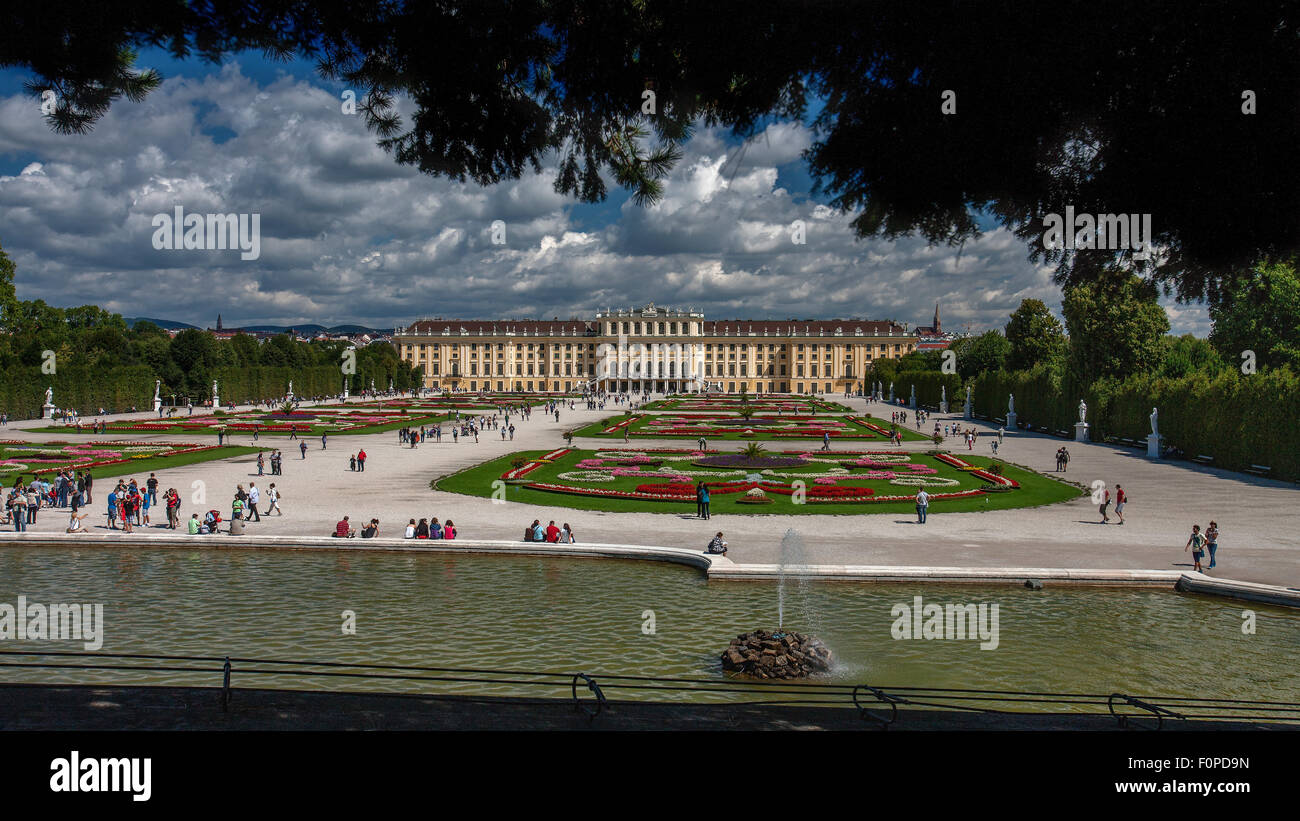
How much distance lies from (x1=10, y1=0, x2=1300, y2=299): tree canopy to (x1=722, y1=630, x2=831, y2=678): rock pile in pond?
6.13m

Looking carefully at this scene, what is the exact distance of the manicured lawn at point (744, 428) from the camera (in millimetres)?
48719

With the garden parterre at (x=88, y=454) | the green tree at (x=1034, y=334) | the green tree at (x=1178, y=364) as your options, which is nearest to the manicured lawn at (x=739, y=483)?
the garden parterre at (x=88, y=454)

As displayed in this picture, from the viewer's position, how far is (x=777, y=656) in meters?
11.1

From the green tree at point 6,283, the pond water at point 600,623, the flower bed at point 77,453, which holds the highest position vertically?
the green tree at point 6,283

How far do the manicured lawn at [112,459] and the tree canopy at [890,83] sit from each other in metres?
27.0

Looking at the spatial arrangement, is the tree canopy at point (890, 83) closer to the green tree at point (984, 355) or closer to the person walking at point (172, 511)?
the person walking at point (172, 511)

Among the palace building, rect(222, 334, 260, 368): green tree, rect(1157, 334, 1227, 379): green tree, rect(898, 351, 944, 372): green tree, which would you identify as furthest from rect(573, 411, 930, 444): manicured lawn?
the palace building

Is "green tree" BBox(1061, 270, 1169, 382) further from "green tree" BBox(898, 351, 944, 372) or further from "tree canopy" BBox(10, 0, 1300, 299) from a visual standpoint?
"tree canopy" BBox(10, 0, 1300, 299)

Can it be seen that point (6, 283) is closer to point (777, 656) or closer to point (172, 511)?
point (172, 511)

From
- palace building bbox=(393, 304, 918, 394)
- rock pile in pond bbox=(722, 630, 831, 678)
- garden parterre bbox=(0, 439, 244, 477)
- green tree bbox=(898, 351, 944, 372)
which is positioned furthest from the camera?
palace building bbox=(393, 304, 918, 394)

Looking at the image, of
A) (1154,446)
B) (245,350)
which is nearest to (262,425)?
(1154,446)

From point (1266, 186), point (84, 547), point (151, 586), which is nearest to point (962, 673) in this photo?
point (1266, 186)

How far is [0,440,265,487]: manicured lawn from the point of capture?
30.9 meters

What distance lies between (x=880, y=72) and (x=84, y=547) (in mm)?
19305
